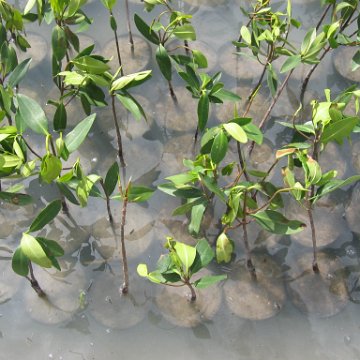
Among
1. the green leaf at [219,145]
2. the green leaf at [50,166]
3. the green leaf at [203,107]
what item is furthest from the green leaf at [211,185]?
the green leaf at [50,166]

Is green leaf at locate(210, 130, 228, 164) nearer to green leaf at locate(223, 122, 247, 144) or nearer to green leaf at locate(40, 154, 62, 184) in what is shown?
green leaf at locate(223, 122, 247, 144)

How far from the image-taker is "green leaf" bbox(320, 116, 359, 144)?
1.08 m

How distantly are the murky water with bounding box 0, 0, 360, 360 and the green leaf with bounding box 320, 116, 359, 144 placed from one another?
367 mm

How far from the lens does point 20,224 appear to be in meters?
1.43

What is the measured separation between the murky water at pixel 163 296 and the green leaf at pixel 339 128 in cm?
37

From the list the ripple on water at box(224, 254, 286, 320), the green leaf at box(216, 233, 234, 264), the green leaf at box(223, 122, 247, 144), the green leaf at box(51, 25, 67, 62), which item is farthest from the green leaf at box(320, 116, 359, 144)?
the green leaf at box(51, 25, 67, 62)

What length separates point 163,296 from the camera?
133 cm

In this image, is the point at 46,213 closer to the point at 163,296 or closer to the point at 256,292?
the point at 163,296

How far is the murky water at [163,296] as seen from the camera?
4.21ft

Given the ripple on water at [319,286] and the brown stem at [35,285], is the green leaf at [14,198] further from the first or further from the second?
the ripple on water at [319,286]

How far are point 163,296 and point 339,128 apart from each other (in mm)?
569

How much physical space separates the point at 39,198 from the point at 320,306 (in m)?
0.77

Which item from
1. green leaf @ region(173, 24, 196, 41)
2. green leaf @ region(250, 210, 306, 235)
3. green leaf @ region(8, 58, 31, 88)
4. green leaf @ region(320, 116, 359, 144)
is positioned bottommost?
green leaf @ region(250, 210, 306, 235)

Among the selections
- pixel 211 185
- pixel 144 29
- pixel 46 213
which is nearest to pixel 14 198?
pixel 46 213
